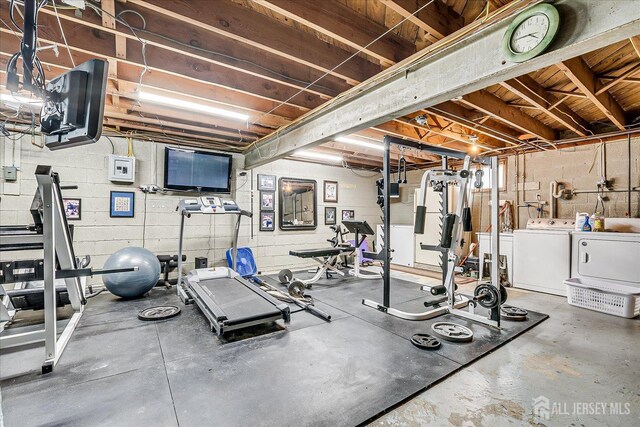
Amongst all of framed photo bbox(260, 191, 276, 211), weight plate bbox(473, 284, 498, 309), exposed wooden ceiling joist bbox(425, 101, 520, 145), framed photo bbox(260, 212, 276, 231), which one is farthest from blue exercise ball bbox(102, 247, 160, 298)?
exposed wooden ceiling joist bbox(425, 101, 520, 145)

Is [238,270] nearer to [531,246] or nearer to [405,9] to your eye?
[405,9]

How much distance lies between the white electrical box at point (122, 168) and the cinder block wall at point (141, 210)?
160 mm

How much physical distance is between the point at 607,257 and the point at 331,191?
17.4 feet

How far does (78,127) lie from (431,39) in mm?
2671

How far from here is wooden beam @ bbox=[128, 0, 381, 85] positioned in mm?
2043

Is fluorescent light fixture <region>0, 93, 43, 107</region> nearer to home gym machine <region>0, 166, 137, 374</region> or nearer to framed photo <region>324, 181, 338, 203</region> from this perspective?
home gym machine <region>0, 166, 137, 374</region>

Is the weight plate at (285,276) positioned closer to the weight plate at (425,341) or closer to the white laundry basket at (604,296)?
the weight plate at (425,341)

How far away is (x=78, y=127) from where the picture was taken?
1.79 m

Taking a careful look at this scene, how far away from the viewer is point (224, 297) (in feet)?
12.3

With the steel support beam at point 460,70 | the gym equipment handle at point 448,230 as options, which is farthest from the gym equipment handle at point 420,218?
the steel support beam at point 460,70

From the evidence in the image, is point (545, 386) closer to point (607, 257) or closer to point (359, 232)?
point (607, 257)

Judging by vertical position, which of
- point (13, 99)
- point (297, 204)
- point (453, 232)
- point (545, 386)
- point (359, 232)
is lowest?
point (545, 386)

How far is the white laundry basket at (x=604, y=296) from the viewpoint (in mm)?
3592

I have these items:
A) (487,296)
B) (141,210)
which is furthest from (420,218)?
(141,210)
